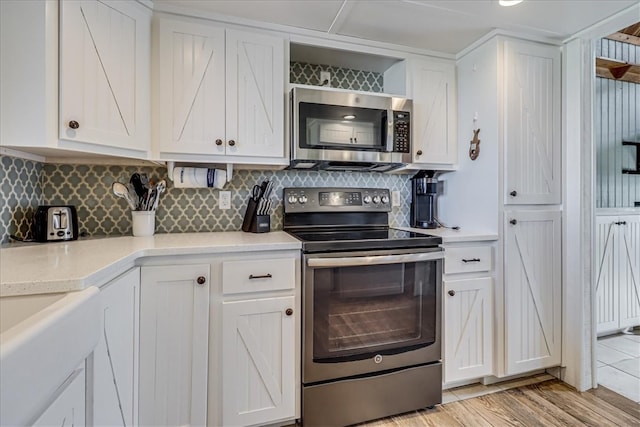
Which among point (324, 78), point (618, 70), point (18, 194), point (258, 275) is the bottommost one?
point (258, 275)

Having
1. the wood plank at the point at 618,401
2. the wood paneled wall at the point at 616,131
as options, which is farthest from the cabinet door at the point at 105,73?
the wood paneled wall at the point at 616,131

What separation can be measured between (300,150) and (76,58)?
1095 mm

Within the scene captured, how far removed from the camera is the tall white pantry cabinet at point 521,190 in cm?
195

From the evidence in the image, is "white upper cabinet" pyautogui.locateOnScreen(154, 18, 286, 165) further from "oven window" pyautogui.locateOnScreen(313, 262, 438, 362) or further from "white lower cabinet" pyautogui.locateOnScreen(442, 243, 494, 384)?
"white lower cabinet" pyautogui.locateOnScreen(442, 243, 494, 384)

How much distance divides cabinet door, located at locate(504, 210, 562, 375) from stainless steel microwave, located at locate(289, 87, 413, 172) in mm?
851

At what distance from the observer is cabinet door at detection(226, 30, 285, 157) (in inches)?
71.3

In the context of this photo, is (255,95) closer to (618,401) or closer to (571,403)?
(571,403)

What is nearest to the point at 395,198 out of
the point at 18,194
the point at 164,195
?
the point at 164,195

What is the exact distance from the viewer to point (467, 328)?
1.90 metres

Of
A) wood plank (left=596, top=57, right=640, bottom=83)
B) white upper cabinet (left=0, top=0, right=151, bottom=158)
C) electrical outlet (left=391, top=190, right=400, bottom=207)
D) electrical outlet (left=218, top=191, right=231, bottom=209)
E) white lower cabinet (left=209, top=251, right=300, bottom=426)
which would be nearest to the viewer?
white upper cabinet (left=0, top=0, right=151, bottom=158)

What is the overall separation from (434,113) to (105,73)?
1943 millimetres

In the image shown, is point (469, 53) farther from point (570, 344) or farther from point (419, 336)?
point (570, 344)

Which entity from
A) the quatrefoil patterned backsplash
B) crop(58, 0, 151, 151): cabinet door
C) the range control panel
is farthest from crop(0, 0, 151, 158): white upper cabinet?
the range control panel

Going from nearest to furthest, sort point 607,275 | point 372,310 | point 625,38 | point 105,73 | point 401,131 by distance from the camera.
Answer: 1. point 105,73
2. point 372,310
3. point 401,131
4. point 607,275
5. point 625,38
